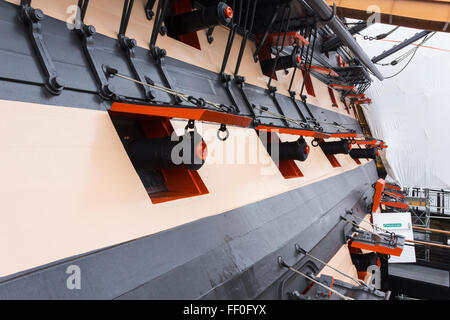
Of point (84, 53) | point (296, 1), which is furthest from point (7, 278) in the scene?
point (296, 1)

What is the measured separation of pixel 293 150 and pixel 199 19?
4.04 ft

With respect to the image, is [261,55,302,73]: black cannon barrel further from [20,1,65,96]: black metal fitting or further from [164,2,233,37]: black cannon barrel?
[20,1,65,96]: black metal fitting

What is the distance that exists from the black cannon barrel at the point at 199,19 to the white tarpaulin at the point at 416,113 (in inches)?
337

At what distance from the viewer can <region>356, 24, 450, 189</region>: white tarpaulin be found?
8.84 metres

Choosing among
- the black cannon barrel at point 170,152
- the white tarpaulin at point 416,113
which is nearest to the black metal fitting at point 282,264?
the black cannon barrel at point 170,152

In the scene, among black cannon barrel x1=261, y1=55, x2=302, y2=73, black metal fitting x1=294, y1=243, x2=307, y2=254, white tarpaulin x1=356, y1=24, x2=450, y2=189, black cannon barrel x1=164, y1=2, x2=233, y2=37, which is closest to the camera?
black cannon barrel x1=164, y1=2, x2=233, y2=37

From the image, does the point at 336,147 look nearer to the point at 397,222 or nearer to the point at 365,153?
the point at 397,222

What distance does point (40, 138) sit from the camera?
3.56ft

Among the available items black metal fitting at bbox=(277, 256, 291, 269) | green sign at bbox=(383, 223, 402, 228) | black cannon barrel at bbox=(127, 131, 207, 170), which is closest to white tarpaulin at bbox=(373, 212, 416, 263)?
green sign at bbox=(383, 223, 402, 228)

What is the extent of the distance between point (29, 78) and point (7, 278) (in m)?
0.67

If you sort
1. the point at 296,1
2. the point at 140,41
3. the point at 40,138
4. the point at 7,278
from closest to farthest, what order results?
the point at 7,278 < the point at 40,138 < the point at 140,41 < the point at 296,1

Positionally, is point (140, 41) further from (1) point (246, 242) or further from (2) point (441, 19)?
(2) point (441, 19)

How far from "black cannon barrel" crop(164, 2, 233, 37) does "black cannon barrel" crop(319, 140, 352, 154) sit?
280 cm

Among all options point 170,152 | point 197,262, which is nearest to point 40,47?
point 170,152
